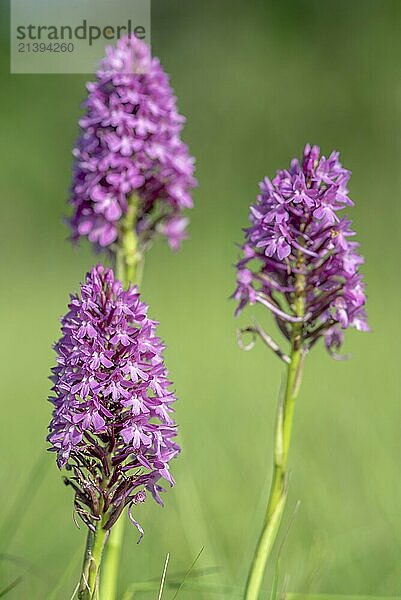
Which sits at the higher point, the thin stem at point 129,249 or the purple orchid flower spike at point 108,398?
the thin stem at point 129,249

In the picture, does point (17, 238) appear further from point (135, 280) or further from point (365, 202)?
point (135, 280)

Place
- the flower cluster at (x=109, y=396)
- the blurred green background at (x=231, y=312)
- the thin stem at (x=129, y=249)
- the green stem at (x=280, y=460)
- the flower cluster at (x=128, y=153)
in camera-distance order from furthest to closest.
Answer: the blurred green background at (x=231, y=312) < the thin stem at (x=129, y=249) < the flower cluster at (x=128, y=153) < the green stem at (x=280, y=460) < the flower cluster at (x=109, y=396)

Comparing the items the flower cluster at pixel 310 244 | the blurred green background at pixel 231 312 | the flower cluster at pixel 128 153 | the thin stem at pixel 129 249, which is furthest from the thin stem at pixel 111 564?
the flower cluster at pixel 128 153

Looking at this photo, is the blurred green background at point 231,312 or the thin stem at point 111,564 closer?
the thin stem at point 111,564

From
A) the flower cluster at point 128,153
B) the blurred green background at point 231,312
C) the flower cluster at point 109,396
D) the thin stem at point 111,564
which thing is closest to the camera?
the flower cluster at point 109,396

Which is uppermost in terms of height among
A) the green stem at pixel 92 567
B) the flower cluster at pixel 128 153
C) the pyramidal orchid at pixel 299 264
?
the flower cluster at pixel 128 153

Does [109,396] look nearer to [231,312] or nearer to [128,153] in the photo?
[128,153]

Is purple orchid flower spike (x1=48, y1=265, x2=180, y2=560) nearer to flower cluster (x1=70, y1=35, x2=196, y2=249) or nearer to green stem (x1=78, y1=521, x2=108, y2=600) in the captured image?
green stem (x1=78, y1=521, x2=108, y2=600)

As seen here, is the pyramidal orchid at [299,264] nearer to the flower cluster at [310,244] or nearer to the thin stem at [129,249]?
the flower cluster at [310,244]

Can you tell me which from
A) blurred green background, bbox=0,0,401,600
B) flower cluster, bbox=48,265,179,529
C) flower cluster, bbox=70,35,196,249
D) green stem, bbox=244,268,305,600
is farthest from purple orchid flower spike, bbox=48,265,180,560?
flower cluster, bbox=70,35,196,249
